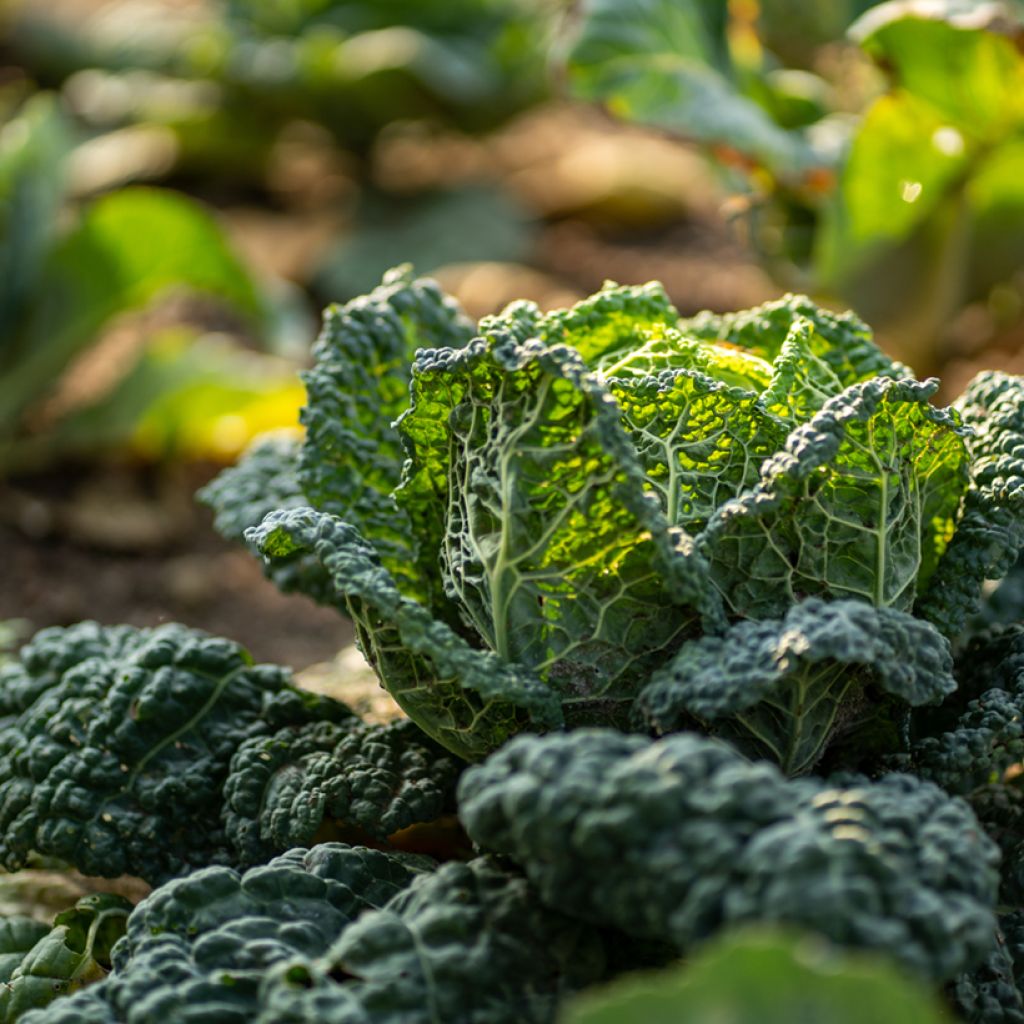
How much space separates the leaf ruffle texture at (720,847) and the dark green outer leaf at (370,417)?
0.76 meters

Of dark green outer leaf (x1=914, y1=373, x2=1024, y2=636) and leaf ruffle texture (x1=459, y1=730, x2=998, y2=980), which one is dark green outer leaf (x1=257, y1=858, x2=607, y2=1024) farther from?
dark green outer leaf (x1=914, y1=373, x2=1024, y2=636)

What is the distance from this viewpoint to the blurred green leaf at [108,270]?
4.84m

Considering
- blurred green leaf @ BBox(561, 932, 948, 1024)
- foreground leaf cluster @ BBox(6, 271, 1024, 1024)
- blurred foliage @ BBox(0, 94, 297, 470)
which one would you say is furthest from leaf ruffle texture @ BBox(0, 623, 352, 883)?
blurred foliage @ BBox(0, 94, 297, 470)

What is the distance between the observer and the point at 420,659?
5.98 feet

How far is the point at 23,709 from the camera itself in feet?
7.79

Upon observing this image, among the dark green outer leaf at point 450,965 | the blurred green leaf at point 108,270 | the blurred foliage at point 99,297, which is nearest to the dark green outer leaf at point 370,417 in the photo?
the dark green outer leaf at point 450,965

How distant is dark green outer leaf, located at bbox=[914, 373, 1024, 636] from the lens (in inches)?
76.8

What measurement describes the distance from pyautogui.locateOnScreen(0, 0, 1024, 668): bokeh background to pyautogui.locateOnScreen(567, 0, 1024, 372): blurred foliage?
0.01 meters

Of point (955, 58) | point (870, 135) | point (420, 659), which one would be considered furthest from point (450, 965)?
point (870, 135)

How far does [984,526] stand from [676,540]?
1.86ft

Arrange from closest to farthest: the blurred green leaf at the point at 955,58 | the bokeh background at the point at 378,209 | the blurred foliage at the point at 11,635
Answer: the blurred foliage at the point at 11,635, the blurred green leaf at the point at 955,58, the bokeh background at the point at 378,209

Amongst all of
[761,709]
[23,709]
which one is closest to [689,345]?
[761,709]

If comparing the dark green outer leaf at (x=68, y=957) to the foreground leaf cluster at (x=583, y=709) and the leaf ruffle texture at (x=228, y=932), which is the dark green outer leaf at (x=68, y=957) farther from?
the leaf ruffle texture at (x=228, y=932)

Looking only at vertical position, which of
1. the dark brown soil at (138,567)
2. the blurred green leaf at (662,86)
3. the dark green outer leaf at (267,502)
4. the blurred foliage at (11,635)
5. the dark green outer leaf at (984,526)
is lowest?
the dark green outer leaf at (984,526)
